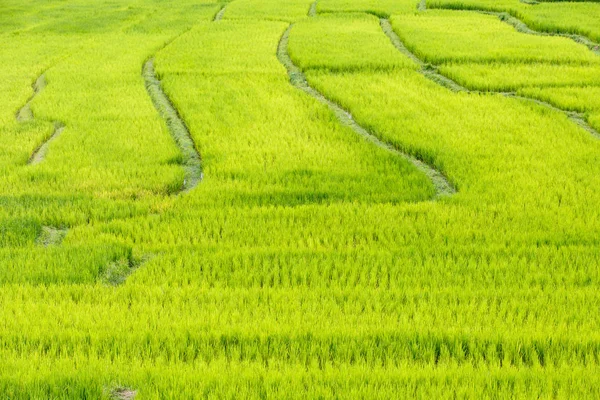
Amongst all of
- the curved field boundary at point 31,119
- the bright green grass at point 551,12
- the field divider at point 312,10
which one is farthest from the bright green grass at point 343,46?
the curved field boundary at point 31,119

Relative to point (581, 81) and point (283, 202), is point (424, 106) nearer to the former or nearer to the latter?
point (581, 81)

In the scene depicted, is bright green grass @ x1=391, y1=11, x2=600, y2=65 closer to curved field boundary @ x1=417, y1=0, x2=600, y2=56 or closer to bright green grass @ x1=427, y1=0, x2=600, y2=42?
curved field boundary @ x1=417, y1=0, x2=600, y2=56

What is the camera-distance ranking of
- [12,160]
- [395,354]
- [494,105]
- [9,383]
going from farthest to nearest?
1. [494,105]
2. [12,160]
3. [395,354]
4. [9,383]

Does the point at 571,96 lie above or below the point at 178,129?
above

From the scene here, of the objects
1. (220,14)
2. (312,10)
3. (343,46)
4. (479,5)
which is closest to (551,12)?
(479,5)

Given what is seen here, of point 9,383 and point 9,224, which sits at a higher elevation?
point 9,383

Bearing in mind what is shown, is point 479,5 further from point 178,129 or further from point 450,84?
point 178,129

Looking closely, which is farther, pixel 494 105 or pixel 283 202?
pixel 494 105

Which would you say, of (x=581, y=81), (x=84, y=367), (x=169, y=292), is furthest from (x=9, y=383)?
(x=581, y=81)
